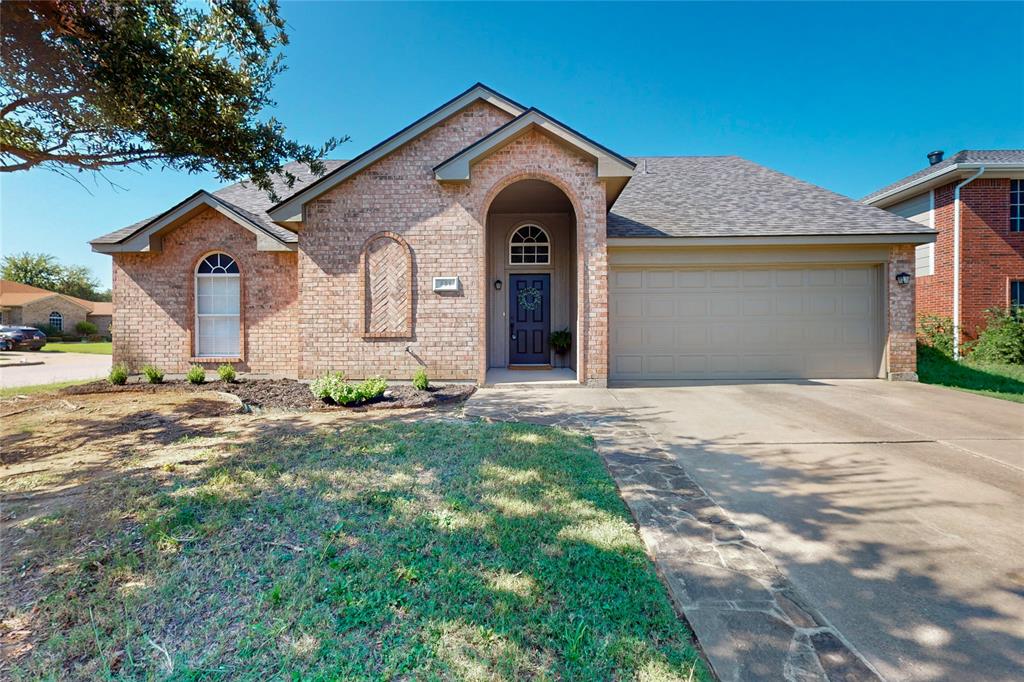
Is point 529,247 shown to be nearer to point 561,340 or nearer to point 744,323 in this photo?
point 561,340

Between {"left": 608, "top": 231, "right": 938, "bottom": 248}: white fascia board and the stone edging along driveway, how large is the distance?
18.1 ft

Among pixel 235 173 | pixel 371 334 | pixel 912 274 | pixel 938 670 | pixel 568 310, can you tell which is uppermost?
pixel 235 173

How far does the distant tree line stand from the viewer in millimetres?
43281

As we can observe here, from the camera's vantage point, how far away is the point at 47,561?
2.39 metres

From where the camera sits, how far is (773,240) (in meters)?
8.30

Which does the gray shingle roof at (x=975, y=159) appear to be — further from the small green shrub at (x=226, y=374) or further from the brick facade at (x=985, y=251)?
the small green shrub at (x=226, y=374)

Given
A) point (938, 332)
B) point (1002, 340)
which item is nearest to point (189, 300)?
point (938, 332)

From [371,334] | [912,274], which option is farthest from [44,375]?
[912,274]

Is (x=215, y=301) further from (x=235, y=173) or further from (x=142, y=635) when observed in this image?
(x=142, y=635)

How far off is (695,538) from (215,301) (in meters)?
10.7

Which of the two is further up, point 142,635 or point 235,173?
point 235,173

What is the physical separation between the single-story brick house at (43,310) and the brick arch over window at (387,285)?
40.0 metres

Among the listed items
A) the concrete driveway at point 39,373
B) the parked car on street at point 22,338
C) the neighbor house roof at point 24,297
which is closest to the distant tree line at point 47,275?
the neighbor house roof at point 24,297

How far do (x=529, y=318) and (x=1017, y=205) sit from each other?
15388 mm
